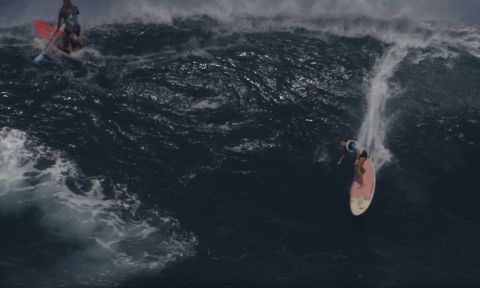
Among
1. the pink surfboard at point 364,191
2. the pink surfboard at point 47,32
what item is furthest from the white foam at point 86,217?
the pink surfboard at point 47,32

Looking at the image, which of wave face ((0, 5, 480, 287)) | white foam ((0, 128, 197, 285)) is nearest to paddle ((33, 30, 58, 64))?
wave face ((0, 5, 480, 287))

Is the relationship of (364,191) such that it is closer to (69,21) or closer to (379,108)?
(379,108)

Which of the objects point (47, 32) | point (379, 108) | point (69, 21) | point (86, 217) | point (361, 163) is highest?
point (47, 32)

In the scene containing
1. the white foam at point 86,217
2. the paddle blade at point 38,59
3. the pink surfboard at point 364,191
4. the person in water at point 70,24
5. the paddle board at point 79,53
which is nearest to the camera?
the white foam at point 86,217

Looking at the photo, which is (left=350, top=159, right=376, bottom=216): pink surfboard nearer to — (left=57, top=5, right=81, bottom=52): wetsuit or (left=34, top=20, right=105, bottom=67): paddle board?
(left=34, top=20, right=105, bottom=67): paddle board

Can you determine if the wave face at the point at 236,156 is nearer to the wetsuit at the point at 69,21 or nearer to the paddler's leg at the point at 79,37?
the paddler's leg at the point at 79,37

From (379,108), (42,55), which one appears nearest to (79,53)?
(42,55)
